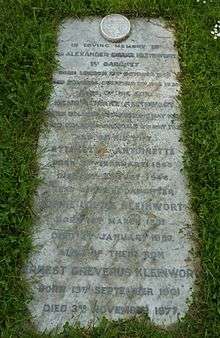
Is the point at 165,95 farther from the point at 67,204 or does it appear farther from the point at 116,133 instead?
the point at 67,204

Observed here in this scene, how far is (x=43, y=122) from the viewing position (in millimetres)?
3488

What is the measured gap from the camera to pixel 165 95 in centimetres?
362

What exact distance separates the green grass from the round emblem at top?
112 millimetres

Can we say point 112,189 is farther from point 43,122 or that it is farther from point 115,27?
point 115,27

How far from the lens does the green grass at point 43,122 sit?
2.80 meters

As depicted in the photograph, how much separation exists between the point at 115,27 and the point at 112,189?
4.60ft

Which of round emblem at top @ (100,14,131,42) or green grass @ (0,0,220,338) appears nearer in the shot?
green grass @ (0,0,220,338)

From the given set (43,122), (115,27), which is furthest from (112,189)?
(115,27)

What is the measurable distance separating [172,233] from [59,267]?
691mm

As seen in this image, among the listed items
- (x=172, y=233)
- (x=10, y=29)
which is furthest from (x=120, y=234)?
(x=10, y=29)

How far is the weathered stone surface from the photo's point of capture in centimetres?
286

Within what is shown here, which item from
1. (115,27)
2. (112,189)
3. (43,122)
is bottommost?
(112,189)

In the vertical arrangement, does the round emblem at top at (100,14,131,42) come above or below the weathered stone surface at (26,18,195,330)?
above

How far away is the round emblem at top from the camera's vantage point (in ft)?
12.7
